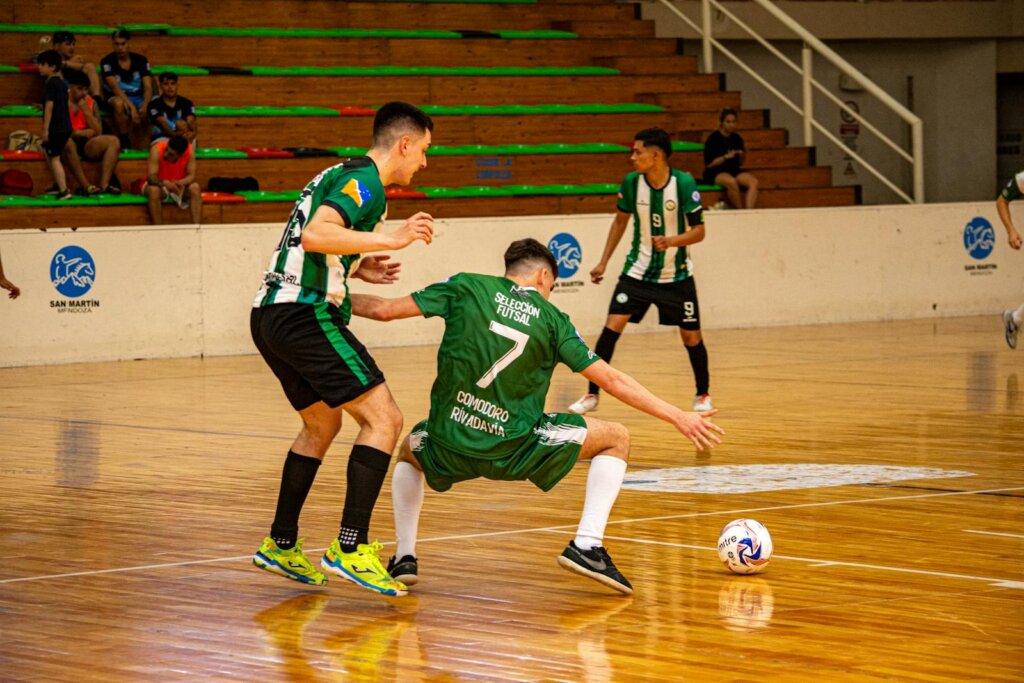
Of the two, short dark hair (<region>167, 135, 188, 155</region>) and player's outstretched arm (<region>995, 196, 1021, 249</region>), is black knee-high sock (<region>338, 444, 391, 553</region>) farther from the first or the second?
short dark hair (<region>167, 135, 188, 155</region>)

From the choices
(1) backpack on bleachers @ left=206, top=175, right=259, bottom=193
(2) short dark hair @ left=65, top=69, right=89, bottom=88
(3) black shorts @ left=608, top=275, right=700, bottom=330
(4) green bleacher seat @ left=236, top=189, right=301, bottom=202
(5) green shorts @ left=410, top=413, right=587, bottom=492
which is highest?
(2) short dark hair @ left=65, top=69, right=89, bottom=88

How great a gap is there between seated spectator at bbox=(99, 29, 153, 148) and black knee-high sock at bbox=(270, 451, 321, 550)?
1309cm

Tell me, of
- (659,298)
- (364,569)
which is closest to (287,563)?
(364,569)

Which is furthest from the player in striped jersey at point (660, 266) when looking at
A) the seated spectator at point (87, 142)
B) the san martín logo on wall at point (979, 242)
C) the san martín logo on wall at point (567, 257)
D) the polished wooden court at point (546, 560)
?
the san martín logo on wall at point (979, 242)

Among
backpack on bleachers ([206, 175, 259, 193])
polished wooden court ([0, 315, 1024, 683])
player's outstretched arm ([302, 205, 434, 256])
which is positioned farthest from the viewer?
backpack on bleachers ([206, 175, 259, 193])

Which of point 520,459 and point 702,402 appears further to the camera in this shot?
point 702,402

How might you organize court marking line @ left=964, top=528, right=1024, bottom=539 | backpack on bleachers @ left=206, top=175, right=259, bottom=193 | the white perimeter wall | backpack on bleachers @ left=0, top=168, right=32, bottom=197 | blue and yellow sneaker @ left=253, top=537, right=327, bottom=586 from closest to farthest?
1. blue and yellow sneaker @ left=253, top=537, right=327, bottom=586
2. court marking line @ left=964, top=528, right=1024, bottom=539
3. the white perimeter wall
4. backpack on bleachers @ left=0, top=168, right=32, bottom=197
5. backpack on bleachers @ left=206, top=175, right=259, bottom=193

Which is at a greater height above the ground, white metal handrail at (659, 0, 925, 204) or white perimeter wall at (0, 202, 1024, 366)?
white metal handrail at (659, 0, 925, 204)

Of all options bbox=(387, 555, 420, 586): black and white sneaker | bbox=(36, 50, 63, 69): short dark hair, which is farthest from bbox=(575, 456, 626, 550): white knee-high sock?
bbox=(36, 50, 63, 69): short dark hair

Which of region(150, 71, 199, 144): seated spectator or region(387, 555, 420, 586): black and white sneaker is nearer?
region(387, 555, 420, 586): black and white sneaker

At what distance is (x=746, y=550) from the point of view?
5.96 metres

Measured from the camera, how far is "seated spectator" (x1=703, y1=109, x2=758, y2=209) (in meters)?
20.6

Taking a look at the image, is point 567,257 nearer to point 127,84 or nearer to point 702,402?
point 127,84

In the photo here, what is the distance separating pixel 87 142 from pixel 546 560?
1272 cm
